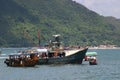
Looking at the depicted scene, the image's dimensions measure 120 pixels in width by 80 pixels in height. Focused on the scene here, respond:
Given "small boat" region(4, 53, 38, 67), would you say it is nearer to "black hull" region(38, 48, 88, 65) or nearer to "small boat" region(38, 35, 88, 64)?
"black hull" region(38, 48, 88, 65)

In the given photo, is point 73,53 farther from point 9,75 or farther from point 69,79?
point 69,79

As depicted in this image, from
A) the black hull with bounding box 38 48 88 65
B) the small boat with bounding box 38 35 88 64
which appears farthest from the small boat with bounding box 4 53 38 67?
the small boat with bounding box 38 35 88 64

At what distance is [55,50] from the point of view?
16500cm

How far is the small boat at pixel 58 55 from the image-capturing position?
162125 mm

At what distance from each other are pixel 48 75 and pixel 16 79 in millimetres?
14020

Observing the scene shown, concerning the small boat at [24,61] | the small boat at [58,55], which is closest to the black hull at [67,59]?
the small boat at [58,55]

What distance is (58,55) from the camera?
6452 inches

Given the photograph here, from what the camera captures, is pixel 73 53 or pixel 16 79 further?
pixel 73 53

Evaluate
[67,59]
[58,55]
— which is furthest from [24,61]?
[67,59]

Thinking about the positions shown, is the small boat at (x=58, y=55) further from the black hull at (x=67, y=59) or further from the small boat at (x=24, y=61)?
the small boat at (x=24, y=61)

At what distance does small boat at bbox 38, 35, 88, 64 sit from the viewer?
162 metres

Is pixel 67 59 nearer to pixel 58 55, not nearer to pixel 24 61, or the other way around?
pixel 58 55

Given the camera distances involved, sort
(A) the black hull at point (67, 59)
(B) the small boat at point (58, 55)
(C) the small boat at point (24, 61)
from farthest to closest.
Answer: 1. (B) the small boat at point (58, 55)
2. (A) the black hull at point (67, 59)
3. (C) the small boat at point (24, 61)

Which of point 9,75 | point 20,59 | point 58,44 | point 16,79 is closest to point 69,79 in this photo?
point 16,79
